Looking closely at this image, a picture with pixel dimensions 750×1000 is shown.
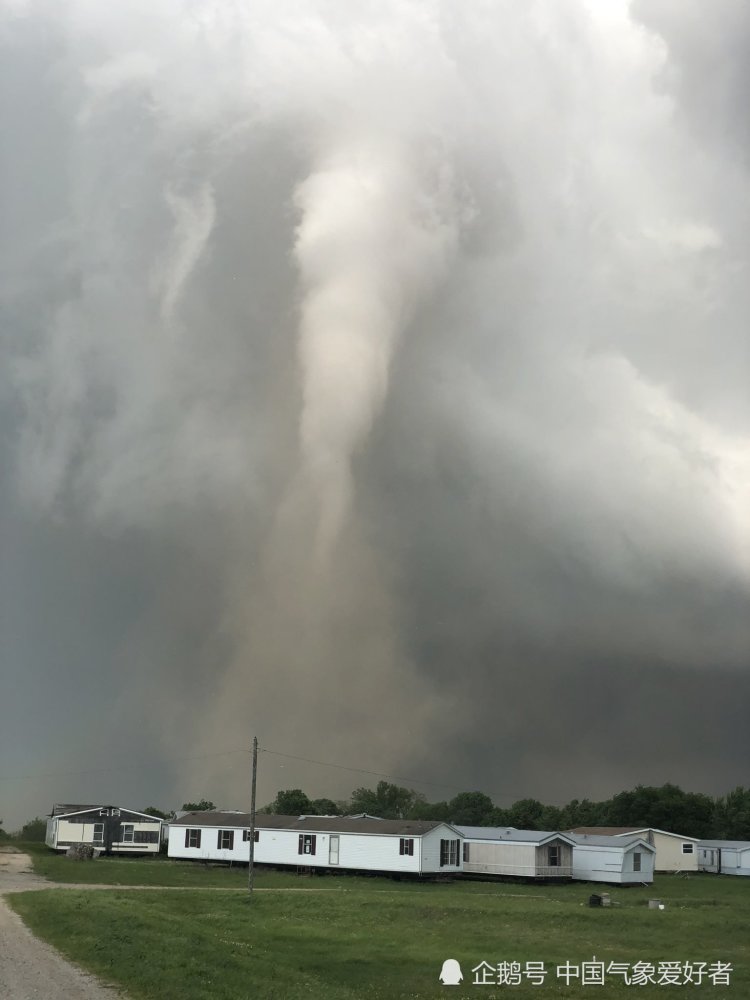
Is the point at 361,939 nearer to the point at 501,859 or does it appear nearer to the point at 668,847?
the point at 501,859

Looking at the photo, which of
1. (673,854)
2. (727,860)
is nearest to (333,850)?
(673,854)

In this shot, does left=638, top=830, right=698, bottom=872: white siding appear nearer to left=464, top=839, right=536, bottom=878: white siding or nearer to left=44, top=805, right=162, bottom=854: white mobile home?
left=464, top=839, right=536, bottom=878: white siding

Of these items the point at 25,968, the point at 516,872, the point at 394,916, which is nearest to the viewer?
the point at 25,968

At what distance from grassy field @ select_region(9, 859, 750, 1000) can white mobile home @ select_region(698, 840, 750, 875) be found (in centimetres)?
3962

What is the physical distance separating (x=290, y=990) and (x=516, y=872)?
48253mm

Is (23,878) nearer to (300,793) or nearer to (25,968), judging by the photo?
(25,968)

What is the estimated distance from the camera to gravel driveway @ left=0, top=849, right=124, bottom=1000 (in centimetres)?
2000

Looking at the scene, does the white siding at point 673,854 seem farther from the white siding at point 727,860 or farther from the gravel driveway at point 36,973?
the gravel driveway at point 36,973

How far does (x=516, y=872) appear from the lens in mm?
66688

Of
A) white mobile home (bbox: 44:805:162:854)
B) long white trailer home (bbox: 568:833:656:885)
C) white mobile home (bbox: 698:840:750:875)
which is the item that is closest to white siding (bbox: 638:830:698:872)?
white mobile home (bbox: 698:840:750:875)

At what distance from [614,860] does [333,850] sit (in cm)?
2002

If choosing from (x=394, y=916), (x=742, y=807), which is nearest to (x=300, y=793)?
(x=742, y=807)

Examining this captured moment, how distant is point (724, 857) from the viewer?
Answer: 89000 mm

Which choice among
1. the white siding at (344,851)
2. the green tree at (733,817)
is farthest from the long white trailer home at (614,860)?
the green tree at (733,817)
